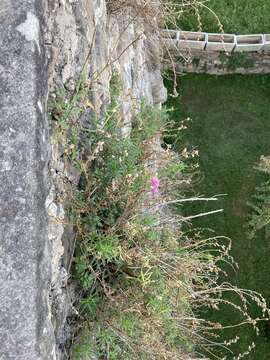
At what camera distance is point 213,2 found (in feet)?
24.6

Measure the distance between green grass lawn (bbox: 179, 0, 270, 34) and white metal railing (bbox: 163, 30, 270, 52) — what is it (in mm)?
251

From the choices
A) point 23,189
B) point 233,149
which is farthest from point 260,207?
point 23,189

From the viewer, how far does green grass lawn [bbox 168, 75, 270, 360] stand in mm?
6816

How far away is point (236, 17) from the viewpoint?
7570 mm

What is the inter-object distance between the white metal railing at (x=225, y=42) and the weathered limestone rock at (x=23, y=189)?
495 centimetres

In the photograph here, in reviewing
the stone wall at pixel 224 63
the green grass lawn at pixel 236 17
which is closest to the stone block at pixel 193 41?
the stone wall at pixel 224 63

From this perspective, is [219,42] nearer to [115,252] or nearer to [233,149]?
[233,149]

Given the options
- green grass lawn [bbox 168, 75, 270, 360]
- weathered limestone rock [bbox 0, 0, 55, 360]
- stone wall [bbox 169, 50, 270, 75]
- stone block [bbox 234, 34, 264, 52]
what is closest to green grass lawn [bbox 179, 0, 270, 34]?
stone block [bbox 234, 34, 264, 52]

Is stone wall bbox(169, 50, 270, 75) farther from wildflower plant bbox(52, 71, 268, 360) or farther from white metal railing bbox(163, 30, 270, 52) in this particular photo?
wildflower plant bbox(52, 71, 268, 360)

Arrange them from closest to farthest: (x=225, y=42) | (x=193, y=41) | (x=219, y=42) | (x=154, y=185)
Result: (x=154, y=185) → (x=193, y=41) → (x=219, y=42) → (x=225, y=42)

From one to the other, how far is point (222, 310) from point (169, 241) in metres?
3.42

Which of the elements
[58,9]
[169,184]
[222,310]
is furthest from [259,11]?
[58,9]

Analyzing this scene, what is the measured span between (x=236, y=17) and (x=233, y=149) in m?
1.94

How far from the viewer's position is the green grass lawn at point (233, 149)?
6.82 metres
